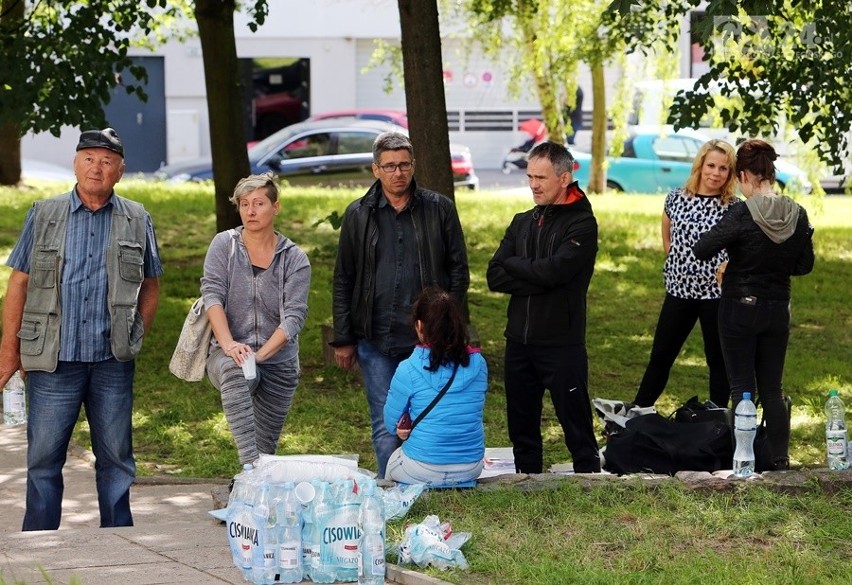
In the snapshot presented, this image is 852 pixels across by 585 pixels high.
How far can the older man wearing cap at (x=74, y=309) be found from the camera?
620 cm

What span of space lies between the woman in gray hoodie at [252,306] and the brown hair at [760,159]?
2.32 m

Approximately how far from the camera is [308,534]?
5.59 m

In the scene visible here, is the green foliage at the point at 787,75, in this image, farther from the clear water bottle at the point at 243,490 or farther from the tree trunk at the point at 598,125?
the tree trunk at the point at 598,125

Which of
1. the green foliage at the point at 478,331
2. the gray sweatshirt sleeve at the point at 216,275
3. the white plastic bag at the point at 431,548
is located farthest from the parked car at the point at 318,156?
the white plastic bag at the point at 431,548

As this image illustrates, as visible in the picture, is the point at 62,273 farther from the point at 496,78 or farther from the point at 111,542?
the point at 496,78

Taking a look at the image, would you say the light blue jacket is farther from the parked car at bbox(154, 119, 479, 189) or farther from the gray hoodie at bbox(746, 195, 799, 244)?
the parked car at bbox(154, 119, 479, 189)

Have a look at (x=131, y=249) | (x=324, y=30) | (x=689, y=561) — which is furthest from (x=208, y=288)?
(x=324, y=30)

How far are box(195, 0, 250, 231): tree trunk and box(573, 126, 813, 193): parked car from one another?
12710 millimetres

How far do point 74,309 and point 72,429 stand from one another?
22.9 inches

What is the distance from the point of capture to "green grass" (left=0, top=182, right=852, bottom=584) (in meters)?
5.73

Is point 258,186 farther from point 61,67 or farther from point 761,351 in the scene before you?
point 61,67

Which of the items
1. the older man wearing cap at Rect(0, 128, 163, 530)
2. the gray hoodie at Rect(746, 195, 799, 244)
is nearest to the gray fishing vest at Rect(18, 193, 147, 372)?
the older man wearing cap at Rect(0, 128, 163, 530)

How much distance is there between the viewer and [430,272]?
7.09 meters

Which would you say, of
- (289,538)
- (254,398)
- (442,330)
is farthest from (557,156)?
(289,538)
